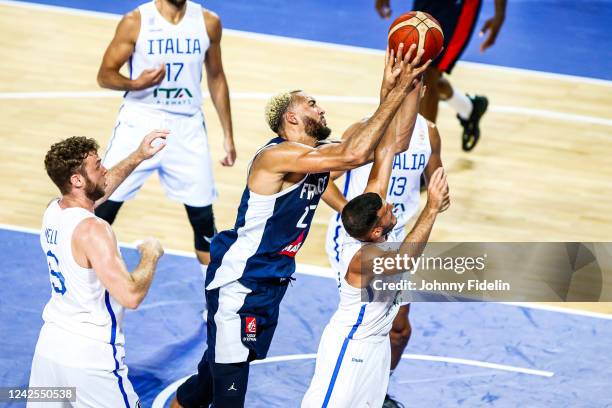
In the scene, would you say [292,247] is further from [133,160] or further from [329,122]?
[329,122]

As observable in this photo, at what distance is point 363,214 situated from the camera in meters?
5.82

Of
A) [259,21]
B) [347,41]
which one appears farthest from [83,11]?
[347,41]

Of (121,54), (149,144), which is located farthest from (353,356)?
(121,54)

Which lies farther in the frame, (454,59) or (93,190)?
(454,59)

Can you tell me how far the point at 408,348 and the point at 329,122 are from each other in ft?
14.4

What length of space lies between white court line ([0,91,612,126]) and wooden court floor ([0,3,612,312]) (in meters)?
0.02

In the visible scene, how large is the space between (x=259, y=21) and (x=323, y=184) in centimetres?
931

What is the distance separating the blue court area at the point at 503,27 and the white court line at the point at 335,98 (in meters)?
1.54

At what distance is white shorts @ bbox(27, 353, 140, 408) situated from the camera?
5.75 metres

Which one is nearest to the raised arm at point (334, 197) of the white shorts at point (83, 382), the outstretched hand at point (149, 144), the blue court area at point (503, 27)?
the outstretched hand at point (149, 144)

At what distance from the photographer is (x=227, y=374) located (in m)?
6.40

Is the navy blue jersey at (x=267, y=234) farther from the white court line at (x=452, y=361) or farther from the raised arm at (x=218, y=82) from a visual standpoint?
the raised arm at (x=218, y=82)

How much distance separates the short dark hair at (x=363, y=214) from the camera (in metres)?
5.82

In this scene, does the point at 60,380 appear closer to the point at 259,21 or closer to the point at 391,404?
the point at 391,404
